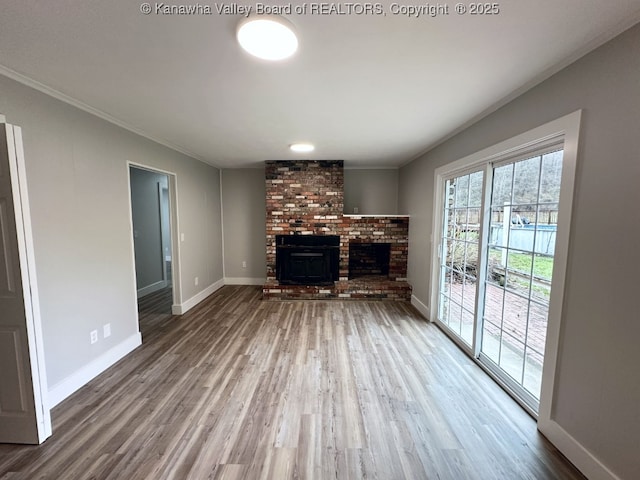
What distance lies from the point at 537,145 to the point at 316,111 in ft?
5.72

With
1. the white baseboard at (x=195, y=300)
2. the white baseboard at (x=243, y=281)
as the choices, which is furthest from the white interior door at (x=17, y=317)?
the white baseboard at (x=243, y=281)

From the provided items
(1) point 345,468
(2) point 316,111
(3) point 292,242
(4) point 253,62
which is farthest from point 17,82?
(3) point 292,242

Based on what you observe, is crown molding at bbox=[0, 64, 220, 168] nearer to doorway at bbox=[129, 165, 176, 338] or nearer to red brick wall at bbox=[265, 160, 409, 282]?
doorway at bbox=[129, 165, 176, 338]

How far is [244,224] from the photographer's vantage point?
18.2ft

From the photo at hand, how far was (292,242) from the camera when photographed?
492 cm

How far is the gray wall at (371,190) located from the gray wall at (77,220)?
344 centimetres

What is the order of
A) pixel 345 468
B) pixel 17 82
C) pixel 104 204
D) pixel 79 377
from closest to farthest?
pixel 345 468 < pixel 17 82 < pixel 79 377 < pixel 104 204

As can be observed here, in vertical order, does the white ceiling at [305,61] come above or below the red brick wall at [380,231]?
above

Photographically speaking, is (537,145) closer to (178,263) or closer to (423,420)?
(423,420)

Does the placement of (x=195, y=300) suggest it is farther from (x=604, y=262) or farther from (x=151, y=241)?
(x=604, y=262)

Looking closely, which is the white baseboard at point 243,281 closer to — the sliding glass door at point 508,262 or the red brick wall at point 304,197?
the red brick wall at point 304,197

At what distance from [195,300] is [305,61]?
4001 millimetres

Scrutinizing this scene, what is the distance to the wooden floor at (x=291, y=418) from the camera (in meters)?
1.56

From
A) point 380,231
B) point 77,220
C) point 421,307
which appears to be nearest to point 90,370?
point 77,220
